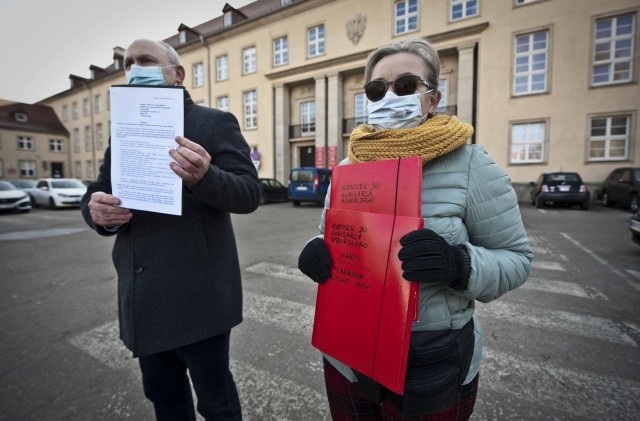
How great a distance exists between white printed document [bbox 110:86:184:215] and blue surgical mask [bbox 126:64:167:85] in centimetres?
34

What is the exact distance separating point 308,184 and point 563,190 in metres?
10.7

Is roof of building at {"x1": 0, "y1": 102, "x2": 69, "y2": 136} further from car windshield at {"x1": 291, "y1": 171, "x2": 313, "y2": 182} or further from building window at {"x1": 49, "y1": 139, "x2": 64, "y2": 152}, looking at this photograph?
car windshield at {"x1": 291, "y1": 171, "x2": 313, "y2": 182}

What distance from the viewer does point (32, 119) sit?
1636 inches

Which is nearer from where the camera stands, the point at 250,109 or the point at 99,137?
the point at 250,109

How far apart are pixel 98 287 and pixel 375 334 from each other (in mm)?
4693

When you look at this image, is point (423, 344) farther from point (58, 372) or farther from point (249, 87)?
point (249, 87)

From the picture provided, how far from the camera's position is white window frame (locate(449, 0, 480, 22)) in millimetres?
18188

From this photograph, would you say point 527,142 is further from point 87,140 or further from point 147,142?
point 87,140

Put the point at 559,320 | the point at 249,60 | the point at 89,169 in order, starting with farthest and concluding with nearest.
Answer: the point at 89,169
the point at 249,60
the point at 559,320

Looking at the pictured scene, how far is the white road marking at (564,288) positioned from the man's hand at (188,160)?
454 centimetres

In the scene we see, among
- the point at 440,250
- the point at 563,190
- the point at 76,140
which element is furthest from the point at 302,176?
the point at 76,140

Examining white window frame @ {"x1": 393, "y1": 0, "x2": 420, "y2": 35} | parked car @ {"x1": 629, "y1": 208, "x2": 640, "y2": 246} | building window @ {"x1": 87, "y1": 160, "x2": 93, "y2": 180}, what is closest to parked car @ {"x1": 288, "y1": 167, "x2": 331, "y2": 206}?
white window frame @ {"x1": 393, "y1": 0, "x2": 420, "y2": 35}

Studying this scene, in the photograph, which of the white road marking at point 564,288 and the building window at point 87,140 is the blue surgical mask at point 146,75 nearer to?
the white road marking at point 564,288

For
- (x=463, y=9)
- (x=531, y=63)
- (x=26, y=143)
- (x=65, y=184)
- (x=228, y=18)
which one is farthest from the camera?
(x=26, y=143)
